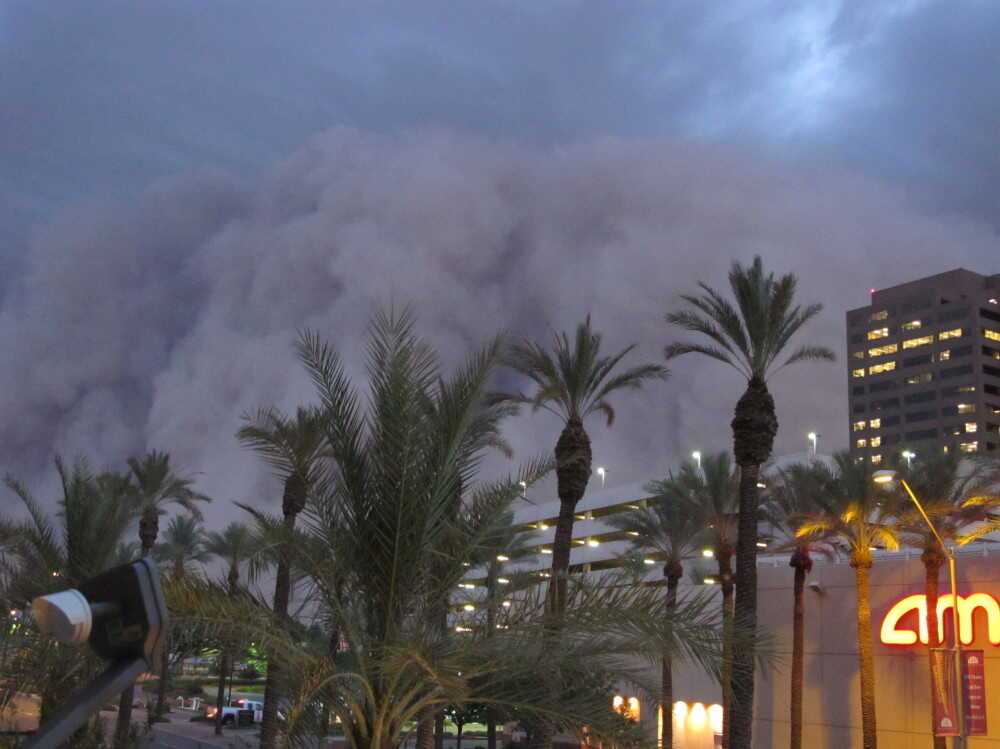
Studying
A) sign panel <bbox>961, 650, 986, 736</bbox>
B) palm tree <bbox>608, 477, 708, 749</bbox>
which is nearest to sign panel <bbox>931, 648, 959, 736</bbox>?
A: sign panel <bbox>961, 650, 986, 736</bbox>

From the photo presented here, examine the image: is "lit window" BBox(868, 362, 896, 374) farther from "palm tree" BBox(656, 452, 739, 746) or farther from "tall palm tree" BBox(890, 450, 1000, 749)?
"tall palm tree" BBox(890, 450, 1000, 749)

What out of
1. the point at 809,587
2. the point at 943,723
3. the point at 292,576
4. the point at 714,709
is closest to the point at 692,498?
the point at 809,587

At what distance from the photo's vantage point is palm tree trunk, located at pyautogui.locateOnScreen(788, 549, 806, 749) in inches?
1276

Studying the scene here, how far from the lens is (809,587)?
35125 millimetres

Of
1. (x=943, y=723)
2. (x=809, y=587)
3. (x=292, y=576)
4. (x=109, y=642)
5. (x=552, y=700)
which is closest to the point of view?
(x=109, y=642)

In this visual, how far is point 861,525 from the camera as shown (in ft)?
100

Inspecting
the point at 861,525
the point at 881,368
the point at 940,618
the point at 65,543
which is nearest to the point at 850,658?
the point at 940,618

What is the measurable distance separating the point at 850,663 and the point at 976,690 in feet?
17.5

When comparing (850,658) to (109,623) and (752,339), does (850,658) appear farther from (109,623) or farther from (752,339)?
(109,623)

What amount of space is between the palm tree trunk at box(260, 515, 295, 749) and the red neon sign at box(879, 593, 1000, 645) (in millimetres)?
18507

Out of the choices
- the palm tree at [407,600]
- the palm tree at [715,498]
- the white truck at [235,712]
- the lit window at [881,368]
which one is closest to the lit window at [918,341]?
the lit window at [881,368]

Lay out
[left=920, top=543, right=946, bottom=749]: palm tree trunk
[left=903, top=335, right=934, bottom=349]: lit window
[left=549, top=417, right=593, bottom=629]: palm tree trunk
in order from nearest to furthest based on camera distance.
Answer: [left=549, top=417, right=593, bottom=629]: palm tree trunk, [left=920, top=543, right=946, bottom=749]: palm tree trunk, [left=903, top=335, right=934, bottom=349]: lit window

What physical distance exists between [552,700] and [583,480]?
54.1 feet

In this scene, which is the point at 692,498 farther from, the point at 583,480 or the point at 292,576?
the point at 292,576
